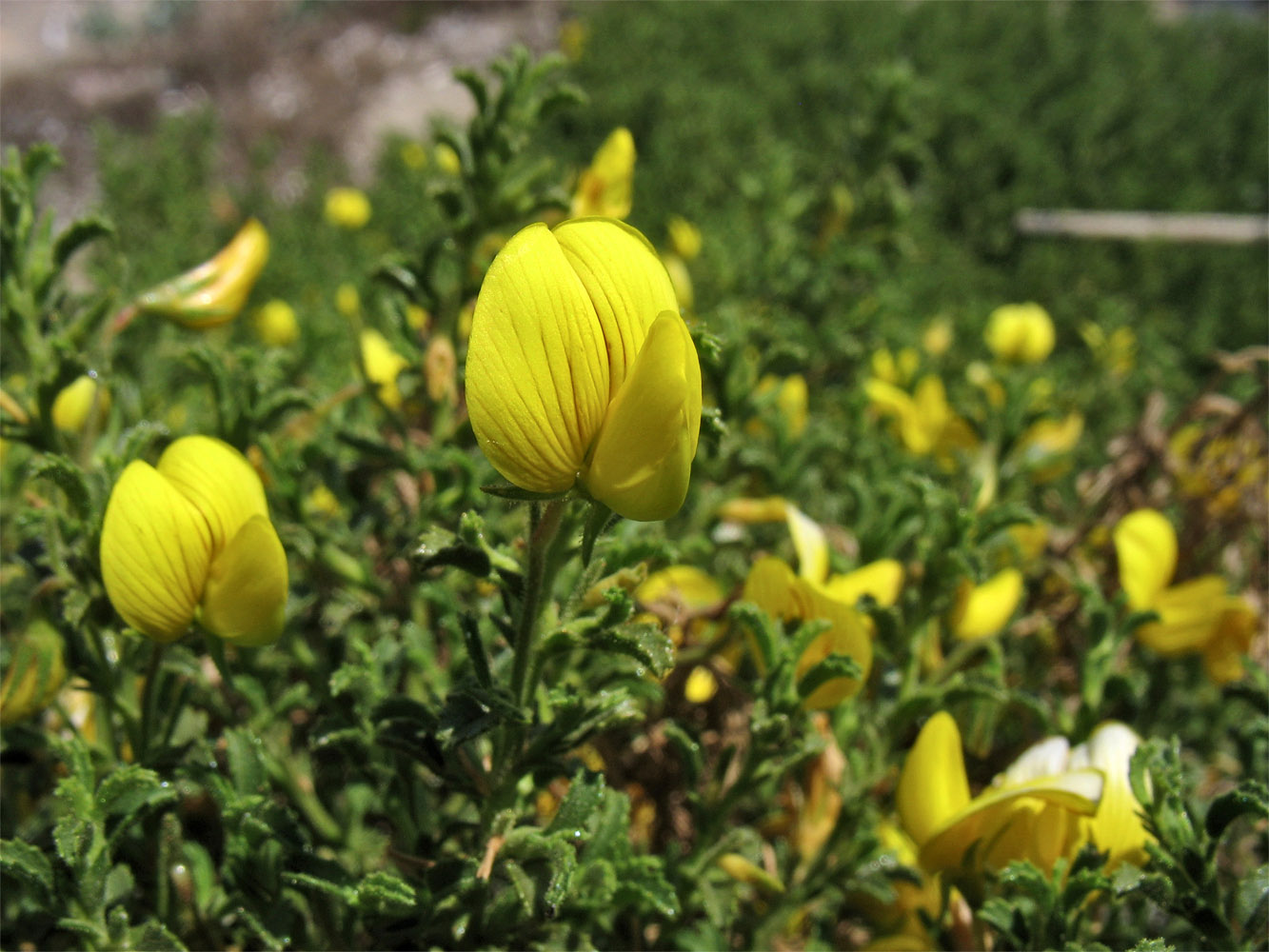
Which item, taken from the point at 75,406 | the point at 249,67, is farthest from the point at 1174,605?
the point at 249,67

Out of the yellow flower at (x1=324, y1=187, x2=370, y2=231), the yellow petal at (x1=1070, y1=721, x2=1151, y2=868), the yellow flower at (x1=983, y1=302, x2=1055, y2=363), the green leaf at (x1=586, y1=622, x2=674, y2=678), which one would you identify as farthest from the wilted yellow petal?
the yellow flower at (x1=324, y1=187, x2=370, y2=231)

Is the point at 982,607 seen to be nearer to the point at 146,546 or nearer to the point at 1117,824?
the point at 1117,824

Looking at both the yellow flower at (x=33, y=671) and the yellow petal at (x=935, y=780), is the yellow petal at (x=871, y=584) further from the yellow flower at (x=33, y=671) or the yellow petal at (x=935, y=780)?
the yellow flower at (x=33, y=671)

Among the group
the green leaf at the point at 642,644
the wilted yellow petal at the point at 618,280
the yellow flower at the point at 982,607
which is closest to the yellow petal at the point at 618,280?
the wilted yellow petal at the point at 618,280

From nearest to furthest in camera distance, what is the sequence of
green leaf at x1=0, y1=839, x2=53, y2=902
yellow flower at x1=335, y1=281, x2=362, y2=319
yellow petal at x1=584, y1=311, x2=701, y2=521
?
1. yellow petal at x1=584, y1=311, x2=701, y2=521
2. green leaf at x1=0, y1=839, x2=53, y2=902
3. yellow flower at x1=335, y1=281, x2=362, y2=319

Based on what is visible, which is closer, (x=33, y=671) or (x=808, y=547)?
(x=33, y=671)

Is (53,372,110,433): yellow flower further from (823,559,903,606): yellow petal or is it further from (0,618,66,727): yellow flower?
(823,559,903,606): yellow petal
